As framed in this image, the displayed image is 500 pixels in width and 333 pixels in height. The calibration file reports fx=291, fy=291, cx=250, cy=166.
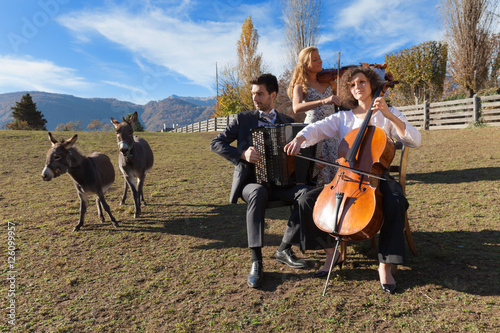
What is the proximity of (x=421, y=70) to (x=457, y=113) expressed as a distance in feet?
32.4

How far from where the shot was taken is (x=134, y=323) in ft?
7.92

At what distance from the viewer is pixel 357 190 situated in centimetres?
250

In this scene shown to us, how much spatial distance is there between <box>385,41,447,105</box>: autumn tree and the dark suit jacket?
23.1 m

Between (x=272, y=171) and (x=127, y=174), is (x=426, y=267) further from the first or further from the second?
(x=127, y=174)

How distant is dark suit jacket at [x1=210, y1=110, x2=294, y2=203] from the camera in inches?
134

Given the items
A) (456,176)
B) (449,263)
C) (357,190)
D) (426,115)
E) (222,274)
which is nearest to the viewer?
(357,190)

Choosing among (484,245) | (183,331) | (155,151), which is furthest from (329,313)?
(155,151)

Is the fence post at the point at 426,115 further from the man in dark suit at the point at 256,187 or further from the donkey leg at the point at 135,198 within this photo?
the donkey leg at the point at 135,198

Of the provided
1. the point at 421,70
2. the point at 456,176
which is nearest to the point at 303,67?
the point at 456,176

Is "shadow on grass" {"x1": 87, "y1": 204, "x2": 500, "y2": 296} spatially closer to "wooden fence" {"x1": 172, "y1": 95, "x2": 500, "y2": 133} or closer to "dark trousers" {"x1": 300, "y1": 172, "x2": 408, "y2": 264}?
"dark trousers" {"x1": 300, "y1": 172, "x2": 408, "y2": 264}

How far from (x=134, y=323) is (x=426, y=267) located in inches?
110

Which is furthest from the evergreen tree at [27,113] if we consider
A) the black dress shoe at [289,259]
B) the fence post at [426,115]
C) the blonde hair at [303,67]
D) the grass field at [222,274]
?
the black dress shoe at [289,259]

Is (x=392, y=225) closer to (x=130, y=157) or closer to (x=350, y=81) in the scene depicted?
(x=350, y=81)

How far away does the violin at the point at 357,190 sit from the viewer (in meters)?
2.36
